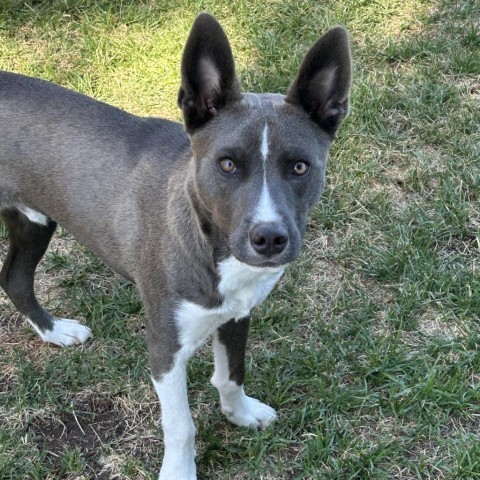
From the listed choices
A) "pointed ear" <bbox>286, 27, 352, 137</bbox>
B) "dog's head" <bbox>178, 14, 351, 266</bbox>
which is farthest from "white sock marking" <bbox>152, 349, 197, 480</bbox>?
"pointed ear" <bbox>286, 27, 352, 137</bbox>

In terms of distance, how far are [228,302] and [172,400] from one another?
536mm

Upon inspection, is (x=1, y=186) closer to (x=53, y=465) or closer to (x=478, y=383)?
(x=53, y=465)

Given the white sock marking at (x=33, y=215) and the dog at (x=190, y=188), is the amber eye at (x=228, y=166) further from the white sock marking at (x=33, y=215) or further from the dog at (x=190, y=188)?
the white sock marking at (x=33, y=215)

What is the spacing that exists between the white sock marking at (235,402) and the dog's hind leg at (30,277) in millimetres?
969

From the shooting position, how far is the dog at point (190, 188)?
296 cm

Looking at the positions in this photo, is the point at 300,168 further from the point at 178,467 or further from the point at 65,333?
the point at 65,333

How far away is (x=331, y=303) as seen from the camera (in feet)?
14.8

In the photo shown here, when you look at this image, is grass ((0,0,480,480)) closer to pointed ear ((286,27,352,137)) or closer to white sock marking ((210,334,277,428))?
white sock marking ((210,334,277,428))

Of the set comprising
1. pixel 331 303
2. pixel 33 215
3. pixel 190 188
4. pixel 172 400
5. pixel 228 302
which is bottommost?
pixel 331 303

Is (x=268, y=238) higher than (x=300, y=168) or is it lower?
lower

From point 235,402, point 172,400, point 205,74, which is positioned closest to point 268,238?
point 205,74

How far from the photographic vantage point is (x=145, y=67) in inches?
241

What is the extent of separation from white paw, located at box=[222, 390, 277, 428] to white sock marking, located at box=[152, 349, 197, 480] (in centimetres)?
34

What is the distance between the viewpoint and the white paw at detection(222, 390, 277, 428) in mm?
3852
